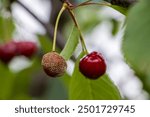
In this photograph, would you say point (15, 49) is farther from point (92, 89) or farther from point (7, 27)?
point (92, 89)

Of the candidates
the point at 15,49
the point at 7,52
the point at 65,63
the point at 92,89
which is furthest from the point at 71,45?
the point at 15,49

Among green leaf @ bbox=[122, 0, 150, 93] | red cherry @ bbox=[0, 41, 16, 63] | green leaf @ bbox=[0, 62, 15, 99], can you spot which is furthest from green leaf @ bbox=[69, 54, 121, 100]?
green leaf @ bbox=[0, 62, 15, 99]

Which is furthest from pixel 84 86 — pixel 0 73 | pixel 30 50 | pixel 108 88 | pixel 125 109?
pixel 0 73

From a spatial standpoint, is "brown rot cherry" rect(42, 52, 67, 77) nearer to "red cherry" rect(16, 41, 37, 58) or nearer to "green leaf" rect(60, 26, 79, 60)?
"green leaf" rect(60, 26, 79, 60)

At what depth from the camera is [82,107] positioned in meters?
1.94

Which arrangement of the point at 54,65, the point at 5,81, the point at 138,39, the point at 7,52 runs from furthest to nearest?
the point at 5,81 → the point at 7,52 → the point at 54,65 → the point at 138,39

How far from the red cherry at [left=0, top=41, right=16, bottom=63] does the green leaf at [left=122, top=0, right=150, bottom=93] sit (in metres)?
1.72

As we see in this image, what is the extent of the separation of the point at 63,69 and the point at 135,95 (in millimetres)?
1558

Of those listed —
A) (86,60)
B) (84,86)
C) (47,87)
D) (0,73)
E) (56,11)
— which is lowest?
(47,87)

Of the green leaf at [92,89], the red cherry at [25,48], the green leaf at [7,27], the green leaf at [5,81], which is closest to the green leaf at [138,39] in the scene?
the green leaf at [92,89]

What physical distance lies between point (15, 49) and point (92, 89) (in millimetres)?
1144

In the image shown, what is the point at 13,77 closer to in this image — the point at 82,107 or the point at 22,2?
the point at 22,2

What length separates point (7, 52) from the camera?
2.83 meters

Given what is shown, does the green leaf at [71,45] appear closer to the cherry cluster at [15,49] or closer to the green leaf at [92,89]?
the green leaf at [92,89]
